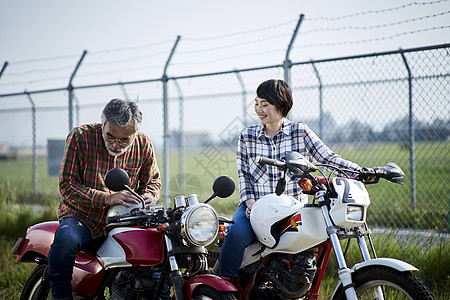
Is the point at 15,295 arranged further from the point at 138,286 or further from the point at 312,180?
the point at 312,180

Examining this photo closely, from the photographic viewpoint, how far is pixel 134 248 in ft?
10.4

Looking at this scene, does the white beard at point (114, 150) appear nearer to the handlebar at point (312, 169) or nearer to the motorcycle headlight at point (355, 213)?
the handlebar at point (312, 169)

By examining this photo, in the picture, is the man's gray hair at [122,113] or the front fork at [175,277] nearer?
the front fork at [175,277]

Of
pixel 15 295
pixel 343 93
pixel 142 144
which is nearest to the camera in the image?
pixel 142 144

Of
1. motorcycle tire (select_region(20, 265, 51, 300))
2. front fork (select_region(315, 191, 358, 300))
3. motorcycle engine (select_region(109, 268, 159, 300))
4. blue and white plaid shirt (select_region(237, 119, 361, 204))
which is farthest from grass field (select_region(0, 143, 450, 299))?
motorcycle engine (select_region(109, 268, 159, 300))

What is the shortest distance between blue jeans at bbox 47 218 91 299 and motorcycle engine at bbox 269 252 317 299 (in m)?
1.26

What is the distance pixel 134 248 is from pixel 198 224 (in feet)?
1.46

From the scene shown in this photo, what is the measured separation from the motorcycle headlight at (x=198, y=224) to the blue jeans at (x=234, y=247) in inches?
18.9

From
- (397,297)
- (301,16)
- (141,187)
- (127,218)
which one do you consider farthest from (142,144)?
(301,16)

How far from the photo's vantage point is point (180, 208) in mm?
3117

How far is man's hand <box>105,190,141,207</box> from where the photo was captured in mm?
3377

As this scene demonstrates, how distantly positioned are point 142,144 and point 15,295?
7.18 feet

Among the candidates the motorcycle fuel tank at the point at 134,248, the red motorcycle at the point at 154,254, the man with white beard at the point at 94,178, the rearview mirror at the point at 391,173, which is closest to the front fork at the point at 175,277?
the red motorcycle at the point at 154,254

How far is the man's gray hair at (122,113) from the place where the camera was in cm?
342
